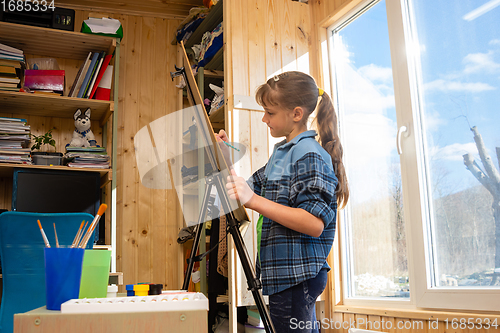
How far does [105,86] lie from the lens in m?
2.83

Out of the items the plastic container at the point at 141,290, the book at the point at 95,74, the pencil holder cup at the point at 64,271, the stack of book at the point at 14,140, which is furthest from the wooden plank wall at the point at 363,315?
the stack of book at the point at 14,140

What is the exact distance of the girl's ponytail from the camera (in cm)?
132

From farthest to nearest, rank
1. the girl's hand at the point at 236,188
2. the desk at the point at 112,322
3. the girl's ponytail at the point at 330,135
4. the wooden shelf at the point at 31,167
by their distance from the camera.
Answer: the wooden shelf at the point at 31,167 < the girl's ponytail at the point at 330,135 < the girl's hand at the point at 236,188 < the desk at the point at 112,322

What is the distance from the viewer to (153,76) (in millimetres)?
3199

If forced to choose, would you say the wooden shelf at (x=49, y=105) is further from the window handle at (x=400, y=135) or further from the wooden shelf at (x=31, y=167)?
the window handle at (x=400, y=135)

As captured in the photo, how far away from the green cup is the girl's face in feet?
2.44

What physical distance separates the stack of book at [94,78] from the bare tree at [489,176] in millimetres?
2209

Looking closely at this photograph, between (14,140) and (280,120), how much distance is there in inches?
75.4

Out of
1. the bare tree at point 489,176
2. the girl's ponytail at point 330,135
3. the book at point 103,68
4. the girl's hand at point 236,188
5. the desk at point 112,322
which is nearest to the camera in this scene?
the desk at point 112,322

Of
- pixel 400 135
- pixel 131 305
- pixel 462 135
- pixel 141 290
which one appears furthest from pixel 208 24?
pixel 131 305

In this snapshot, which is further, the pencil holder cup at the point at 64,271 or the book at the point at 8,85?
the book at the point at 8,85

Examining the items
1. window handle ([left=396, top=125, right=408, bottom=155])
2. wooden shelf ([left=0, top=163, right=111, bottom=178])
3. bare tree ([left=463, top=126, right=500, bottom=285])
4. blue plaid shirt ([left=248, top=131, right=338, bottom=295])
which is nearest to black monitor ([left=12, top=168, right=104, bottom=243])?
wooden shelf ([left=0, top=163, right=111, bottom=178])

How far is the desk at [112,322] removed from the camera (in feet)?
1.82

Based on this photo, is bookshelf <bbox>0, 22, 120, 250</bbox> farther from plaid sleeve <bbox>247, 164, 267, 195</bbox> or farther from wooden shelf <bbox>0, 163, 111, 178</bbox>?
plaid sleeve <bbox>247, 164, 267, 195</bbox>
